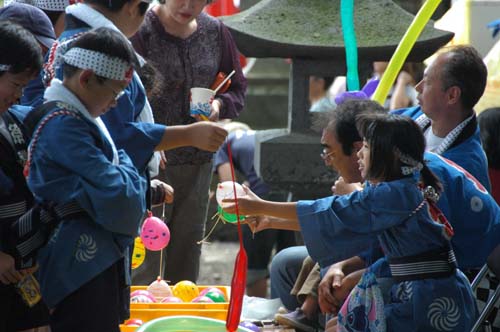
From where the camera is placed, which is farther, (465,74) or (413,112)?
(413,112)

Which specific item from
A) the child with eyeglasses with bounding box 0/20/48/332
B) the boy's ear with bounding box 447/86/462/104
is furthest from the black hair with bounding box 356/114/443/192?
the child with eyeglasses with bounding box 0/20/48/332

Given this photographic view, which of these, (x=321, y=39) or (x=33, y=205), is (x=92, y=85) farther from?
(x=321, y=39)

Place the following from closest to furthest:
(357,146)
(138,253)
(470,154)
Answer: (357,146)
(470,154)
(138,253)

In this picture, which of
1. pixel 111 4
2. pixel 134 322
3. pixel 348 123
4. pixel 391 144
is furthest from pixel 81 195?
pixel 348 123

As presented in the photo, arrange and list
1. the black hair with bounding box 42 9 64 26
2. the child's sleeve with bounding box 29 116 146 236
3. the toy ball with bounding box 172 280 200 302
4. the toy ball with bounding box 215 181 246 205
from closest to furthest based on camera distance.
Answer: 1. the child's sleeve with bounding box 29 116 146 236
2. the toy ball with bounding box 215 181 246 205
3. the black hair with bounding box 42 9 64 26
4. the toy ball with bounding box 172 280 200 302

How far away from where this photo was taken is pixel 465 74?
15.4ft

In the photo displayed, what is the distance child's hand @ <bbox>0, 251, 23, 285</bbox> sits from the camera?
11.4 feet

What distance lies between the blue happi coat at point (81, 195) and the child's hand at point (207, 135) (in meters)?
0.31

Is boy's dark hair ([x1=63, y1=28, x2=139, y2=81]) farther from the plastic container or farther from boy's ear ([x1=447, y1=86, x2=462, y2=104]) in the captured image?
boy's ear ([x1=447, y1=86, x2=462, y2=104])

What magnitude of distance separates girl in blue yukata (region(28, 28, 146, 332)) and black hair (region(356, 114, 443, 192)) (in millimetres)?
955

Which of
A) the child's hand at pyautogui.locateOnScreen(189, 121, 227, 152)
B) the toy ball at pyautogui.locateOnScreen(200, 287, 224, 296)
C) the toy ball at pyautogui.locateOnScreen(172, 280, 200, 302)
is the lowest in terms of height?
the toy ball at pyautogui.locateOnScreen(172, 280, 200, 302)

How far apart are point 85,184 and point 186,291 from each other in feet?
6.32

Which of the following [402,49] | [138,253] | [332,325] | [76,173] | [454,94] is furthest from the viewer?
[402,49]

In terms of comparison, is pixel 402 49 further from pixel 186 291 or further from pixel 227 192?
pixel 186 291
